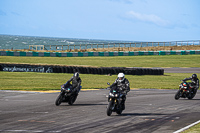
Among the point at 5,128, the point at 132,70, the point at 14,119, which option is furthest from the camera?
the point at 132,70

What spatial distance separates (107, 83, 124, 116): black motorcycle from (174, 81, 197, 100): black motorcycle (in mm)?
7569

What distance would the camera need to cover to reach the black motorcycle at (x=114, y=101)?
538 inches

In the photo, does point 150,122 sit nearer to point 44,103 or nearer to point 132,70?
point 44,103

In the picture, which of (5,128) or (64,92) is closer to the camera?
(5,128)

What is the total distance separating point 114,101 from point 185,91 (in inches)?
330

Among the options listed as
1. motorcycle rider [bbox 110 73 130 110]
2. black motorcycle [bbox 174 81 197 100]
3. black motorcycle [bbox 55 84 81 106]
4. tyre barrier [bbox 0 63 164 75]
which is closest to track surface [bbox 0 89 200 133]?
black motorcycle [bbox 55 84 81 106]

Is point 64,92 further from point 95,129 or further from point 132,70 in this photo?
point 132,70

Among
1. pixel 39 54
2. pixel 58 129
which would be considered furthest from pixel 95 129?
pixel 39 54

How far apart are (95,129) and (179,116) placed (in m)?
4.50

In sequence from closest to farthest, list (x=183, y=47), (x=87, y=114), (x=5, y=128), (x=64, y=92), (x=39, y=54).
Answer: (x=5, y=128), (x=87, y=114), (x=64, y=92), (x=39, y=54), (x=183, y=47)

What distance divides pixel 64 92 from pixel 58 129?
233 inches

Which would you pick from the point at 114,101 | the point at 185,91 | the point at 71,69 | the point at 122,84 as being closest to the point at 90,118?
the point at 114,101

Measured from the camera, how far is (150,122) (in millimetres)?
12414

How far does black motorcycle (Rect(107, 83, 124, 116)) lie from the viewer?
13.7 m
